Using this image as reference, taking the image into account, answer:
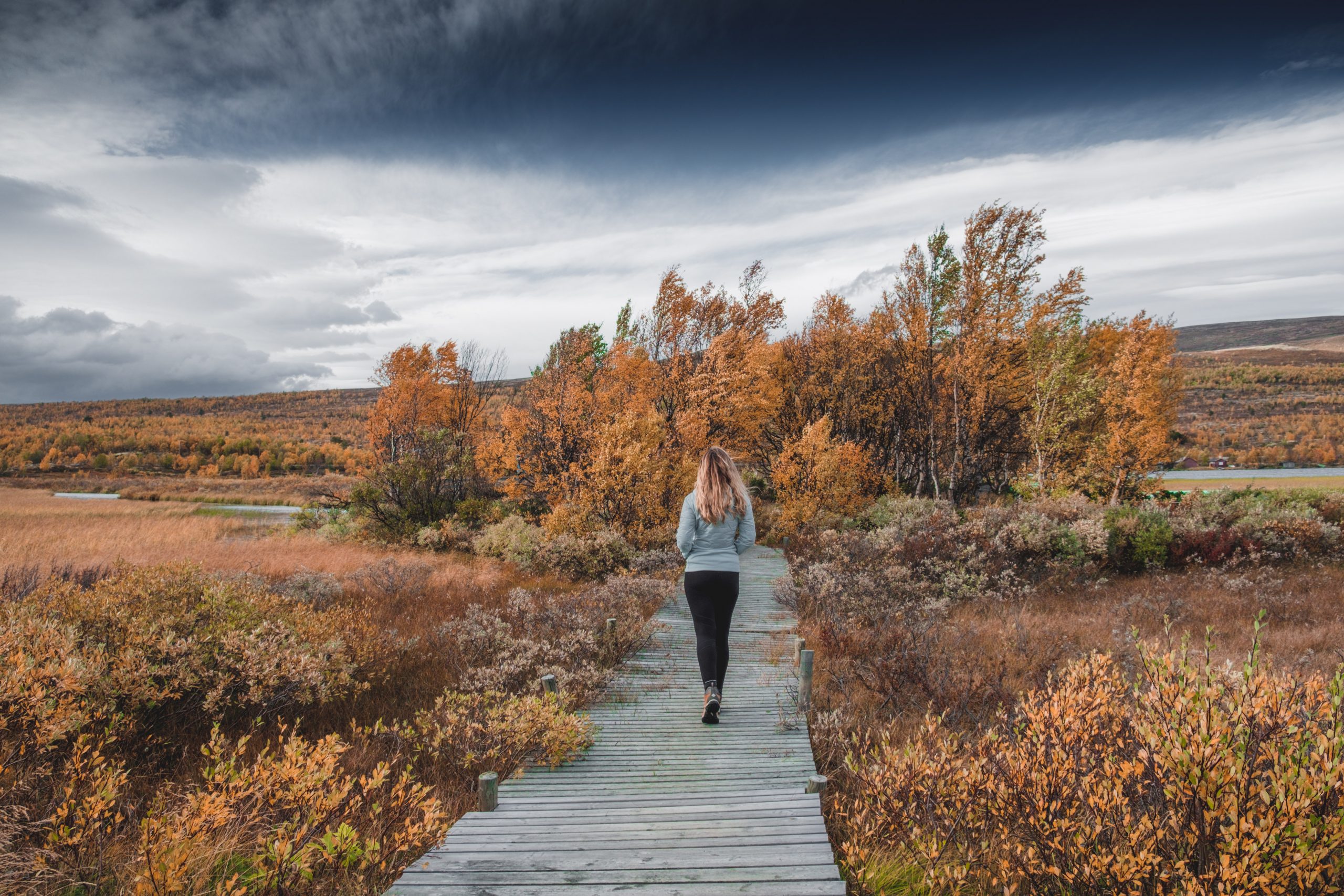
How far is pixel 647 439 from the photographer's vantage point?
14547 millimetres

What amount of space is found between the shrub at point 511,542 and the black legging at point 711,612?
29.2 feet

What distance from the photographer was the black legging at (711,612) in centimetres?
535

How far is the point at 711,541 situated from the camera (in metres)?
5.41

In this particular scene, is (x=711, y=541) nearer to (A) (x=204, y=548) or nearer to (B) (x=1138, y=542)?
(B) (x=1138, y=542)

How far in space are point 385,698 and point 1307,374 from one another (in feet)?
323

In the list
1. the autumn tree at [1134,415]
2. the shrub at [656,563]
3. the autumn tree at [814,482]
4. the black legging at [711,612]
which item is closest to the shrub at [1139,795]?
the black legging at [711,612]

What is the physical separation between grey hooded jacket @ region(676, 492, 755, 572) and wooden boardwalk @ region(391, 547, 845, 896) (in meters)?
1.58

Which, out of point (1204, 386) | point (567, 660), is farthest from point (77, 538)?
point (1204, 386)

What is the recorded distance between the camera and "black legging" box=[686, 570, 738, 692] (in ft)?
17.6

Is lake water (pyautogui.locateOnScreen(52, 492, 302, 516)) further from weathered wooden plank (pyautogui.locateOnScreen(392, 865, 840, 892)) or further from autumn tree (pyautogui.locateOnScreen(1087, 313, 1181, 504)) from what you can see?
autumn tree (pyautogui.locateOnScreen(1087, 313, 1181, 504))

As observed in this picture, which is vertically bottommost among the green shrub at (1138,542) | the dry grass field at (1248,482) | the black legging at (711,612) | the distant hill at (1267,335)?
the dry grass field at (1248,482)

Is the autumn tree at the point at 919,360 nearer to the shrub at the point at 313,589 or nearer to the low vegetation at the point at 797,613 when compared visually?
the low vegetation at the point at 797,613

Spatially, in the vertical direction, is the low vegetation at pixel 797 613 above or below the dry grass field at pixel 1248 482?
above

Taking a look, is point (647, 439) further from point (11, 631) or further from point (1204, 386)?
point (1204, 386)
